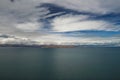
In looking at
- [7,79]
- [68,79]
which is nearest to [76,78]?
[68,79]

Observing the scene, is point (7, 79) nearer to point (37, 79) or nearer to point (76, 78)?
point (37, 79)

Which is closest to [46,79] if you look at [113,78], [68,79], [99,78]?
[68,79]

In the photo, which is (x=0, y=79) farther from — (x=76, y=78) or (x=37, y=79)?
(x=76, y=78)

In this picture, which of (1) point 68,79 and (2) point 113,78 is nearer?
(1) point 68,79

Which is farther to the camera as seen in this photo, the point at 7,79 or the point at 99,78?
the point at 99,78

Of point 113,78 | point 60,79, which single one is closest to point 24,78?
point 60,79

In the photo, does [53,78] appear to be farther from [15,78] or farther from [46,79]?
[15,78]

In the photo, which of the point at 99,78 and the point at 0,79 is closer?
the point at 0,79
